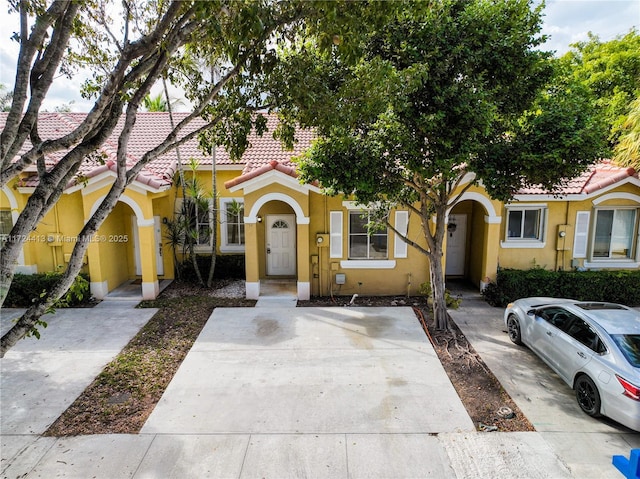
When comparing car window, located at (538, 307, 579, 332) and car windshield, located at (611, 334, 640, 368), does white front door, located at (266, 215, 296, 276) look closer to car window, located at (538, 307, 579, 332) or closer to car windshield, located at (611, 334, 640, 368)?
car window, located at (538, 307, 579, 332)

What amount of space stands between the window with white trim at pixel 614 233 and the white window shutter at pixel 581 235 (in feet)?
0.87

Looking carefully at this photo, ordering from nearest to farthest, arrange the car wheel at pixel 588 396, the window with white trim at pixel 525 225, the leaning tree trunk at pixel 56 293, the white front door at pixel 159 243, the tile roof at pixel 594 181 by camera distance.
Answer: the leaning tree trunk at pixel 56 293
the car wheel at pixel 588 396
the tile roof at pixel 594 181
the window with white trim at pixel 525 225
the white front door at pixel 159 243

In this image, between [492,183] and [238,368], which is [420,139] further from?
[238,368]

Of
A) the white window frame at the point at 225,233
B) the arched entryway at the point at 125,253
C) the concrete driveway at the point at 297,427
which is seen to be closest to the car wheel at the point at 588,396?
the concrete driveway at the point at 297,427

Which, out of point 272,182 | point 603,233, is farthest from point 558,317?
point 272,182

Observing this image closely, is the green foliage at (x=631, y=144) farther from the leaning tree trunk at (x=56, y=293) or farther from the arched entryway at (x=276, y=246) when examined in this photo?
the leaning tree trunk at (x=56, y=293)

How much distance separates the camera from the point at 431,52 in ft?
27.6

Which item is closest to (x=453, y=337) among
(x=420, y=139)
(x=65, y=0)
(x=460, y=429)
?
(x=460, y=429)

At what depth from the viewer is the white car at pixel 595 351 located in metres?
6.66

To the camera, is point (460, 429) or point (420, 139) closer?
point (460, 429)

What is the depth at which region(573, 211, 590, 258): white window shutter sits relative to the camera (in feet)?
46.2

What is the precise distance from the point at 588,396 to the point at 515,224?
7.87 meters

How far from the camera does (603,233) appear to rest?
14336 millimetres

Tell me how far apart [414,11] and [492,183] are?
12.8 ft
